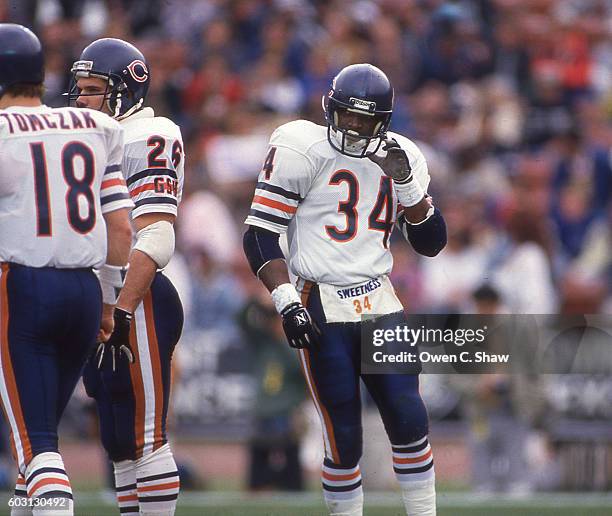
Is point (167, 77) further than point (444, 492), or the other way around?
point (167, 77)

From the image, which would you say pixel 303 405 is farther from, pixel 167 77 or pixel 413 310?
pixel 167 77

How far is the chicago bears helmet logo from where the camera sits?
6.09m

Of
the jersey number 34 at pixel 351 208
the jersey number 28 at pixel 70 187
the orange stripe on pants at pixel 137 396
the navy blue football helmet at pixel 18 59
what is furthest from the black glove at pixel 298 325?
the navy blue football helmet at pixel 18 59

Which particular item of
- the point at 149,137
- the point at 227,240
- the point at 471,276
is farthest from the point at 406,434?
the point at 227,240

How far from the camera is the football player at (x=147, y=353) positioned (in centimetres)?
584

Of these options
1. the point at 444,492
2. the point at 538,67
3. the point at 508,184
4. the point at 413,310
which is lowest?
the point at 444,492

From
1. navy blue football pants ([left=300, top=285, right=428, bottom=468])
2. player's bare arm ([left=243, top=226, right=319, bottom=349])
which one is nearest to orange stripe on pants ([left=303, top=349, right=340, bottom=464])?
navy blue football pants ([left=300, top=285, right=428, bottom=468])

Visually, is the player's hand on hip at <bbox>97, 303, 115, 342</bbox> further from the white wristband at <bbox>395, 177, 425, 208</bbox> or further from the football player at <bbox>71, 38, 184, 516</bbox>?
the white wristband at <bbox>395, 177, 425, 208</bbox>

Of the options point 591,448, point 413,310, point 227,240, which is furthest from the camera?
point 227,240

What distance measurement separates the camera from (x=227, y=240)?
11586 millimetres

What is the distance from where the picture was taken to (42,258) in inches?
203

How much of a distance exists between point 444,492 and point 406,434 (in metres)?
4.13

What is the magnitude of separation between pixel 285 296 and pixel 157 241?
1.90ft

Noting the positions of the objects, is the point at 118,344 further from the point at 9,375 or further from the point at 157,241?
the point at 9,375
